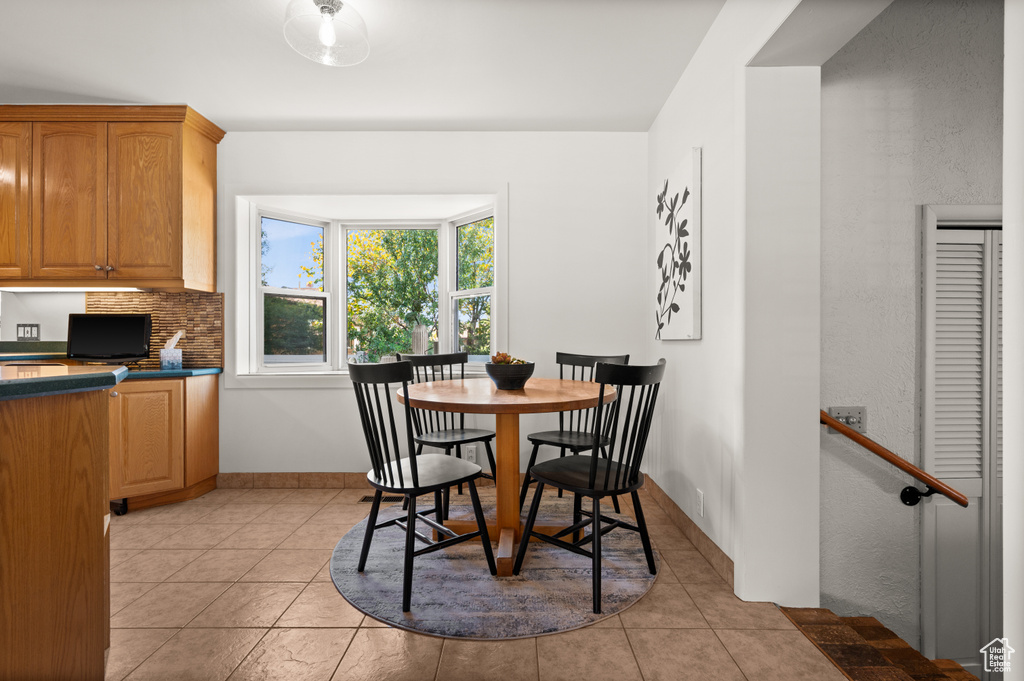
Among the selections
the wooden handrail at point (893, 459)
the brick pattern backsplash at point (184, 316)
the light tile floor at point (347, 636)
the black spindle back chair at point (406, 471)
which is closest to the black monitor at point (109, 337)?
the brick pattern backsplash at point (184, 316)

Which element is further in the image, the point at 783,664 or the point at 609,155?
the point at 609,155

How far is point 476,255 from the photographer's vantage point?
3758 millimetres

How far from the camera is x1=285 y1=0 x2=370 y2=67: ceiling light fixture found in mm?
1872

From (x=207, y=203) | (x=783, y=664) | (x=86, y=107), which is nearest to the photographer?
(x=783, y=664)

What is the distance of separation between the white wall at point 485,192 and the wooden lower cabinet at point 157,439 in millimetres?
268

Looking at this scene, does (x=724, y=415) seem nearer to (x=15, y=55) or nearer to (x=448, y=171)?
(x=448, y=171)

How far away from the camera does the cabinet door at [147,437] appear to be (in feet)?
9.17

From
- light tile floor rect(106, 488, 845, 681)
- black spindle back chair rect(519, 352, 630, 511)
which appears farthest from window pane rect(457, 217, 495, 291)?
light tile floor rect(106, 488, 845, 681)

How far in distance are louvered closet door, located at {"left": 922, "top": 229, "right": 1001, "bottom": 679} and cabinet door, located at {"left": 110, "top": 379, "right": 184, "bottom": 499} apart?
399 centimetres

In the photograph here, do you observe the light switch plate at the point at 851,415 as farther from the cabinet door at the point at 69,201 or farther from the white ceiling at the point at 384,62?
the cabinet door at the point at 69,201

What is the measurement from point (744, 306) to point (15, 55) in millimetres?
3785

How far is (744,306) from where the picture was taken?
1836mm

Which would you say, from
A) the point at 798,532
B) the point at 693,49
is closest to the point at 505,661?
the point at 798,532

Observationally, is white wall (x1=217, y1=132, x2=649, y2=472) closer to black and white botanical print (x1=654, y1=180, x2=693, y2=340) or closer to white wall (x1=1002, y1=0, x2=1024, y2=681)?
black and white botanical print (x1=654, y1=180, x2=693, y2=340)
